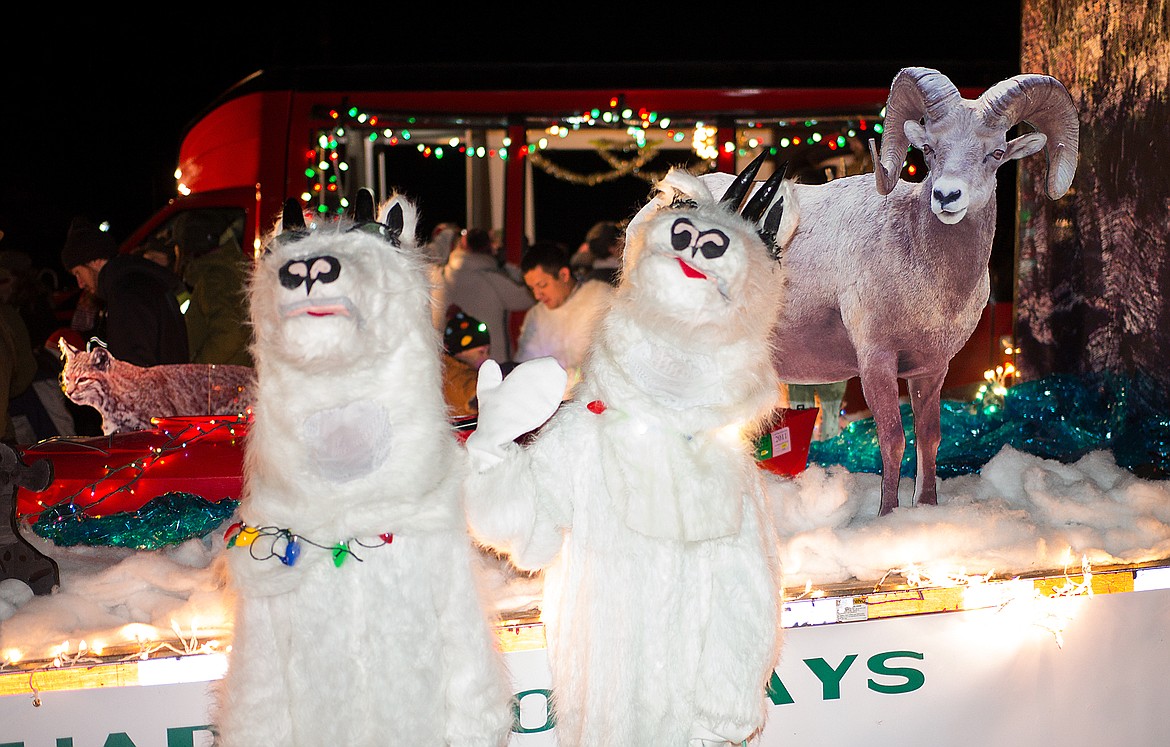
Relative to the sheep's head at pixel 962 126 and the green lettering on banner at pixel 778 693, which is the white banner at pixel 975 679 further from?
the sheep's head at pixel 962 126

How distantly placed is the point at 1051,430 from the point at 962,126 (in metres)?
1.66

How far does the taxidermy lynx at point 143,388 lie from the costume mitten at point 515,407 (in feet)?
5.69

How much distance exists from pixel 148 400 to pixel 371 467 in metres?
2.11

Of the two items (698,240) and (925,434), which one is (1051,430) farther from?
(698,240)

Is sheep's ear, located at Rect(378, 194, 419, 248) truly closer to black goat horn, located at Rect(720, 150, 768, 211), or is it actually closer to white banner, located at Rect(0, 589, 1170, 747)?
black goat horn, located at Rect(720, 150, 768, 211)

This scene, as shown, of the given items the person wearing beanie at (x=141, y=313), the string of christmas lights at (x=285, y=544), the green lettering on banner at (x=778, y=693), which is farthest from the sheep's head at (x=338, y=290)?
the person wearing beanie at (x=141, y=313)

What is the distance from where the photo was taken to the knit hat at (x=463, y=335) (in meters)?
4.52

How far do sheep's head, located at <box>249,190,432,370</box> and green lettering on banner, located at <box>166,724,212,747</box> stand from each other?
1.02 m

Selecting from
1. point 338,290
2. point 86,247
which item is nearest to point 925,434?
point 338,290

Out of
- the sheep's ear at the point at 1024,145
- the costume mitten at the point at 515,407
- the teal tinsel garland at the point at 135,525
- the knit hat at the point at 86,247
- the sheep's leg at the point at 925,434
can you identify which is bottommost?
the teal tinsel garland at the point at 135,525

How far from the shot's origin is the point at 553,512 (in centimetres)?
239

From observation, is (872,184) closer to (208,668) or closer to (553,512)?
(553,512)

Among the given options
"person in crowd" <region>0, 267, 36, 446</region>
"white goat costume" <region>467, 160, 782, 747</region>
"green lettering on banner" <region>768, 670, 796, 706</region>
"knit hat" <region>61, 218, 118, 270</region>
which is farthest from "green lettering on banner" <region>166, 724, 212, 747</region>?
"knit hat" <region>61, 218, 118, 270</region>

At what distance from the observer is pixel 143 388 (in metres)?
3.82
